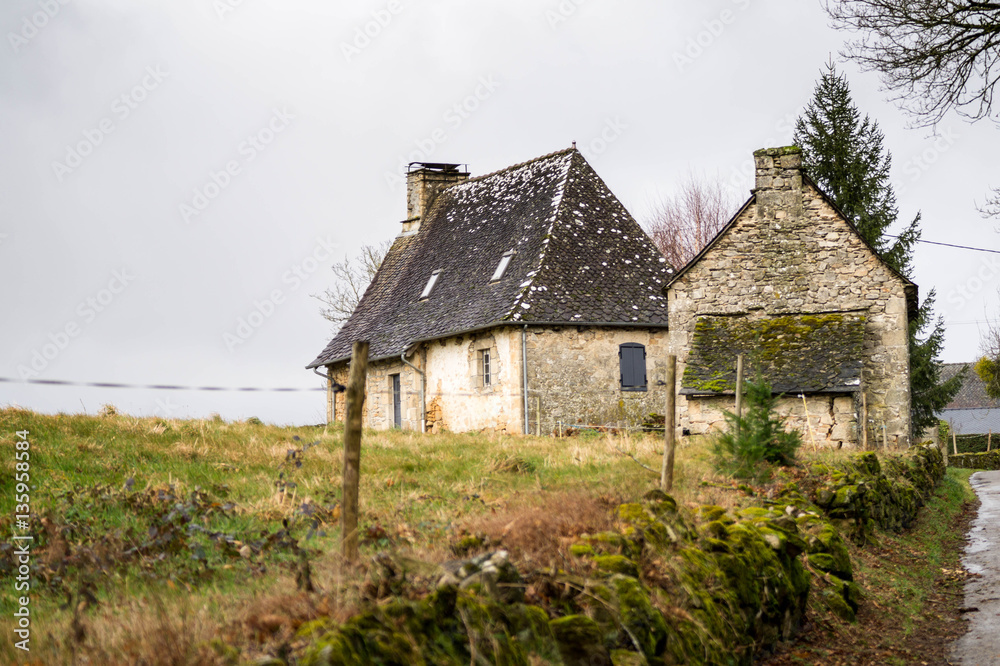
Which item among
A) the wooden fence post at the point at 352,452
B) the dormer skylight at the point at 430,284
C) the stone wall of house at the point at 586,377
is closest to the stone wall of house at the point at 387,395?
the dormer skylight at the point at 430,284

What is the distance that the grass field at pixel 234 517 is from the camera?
4.22 meters

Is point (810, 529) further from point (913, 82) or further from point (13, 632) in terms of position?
point (913, 82)

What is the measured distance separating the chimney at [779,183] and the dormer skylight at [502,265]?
296 inches

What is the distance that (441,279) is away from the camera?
2814 centimetres

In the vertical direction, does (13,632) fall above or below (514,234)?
below

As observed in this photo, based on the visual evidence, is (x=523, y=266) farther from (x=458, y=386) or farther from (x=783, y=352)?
(x=783, y=352)

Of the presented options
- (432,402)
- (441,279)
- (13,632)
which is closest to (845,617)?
(13,632)

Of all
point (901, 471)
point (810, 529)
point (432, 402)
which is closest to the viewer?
point (810, 529)

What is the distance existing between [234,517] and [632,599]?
4174 millimetres

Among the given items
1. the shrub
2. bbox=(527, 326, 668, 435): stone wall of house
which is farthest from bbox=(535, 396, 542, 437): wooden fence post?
the shrub

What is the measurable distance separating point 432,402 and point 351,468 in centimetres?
2057

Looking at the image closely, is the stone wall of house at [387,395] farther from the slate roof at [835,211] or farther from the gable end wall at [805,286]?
the slate roof at [835,211]

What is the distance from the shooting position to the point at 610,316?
2356 cm

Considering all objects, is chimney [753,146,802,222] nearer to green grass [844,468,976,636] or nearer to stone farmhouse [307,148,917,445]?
stone farmhouse [307,148,917,445]
